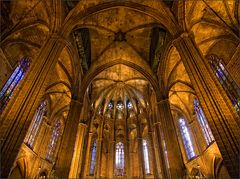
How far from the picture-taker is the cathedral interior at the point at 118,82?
847cm

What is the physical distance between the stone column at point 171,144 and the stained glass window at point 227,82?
4.61 metres

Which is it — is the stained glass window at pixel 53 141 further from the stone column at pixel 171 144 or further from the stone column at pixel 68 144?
the stone column at pixel 171 144

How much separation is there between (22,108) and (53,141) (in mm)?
14602

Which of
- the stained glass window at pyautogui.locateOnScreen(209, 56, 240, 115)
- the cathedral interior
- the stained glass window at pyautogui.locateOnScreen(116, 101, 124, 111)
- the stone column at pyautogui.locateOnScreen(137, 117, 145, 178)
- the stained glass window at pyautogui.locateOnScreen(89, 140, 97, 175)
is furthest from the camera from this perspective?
the stained glass window at pyautogui.locateOnScreen(116, 101, 124, 111)

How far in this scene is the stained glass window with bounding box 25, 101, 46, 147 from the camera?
56.4ft

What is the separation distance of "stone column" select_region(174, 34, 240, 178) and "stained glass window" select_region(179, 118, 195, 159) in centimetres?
1191

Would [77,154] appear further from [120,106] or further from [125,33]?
[125,33]

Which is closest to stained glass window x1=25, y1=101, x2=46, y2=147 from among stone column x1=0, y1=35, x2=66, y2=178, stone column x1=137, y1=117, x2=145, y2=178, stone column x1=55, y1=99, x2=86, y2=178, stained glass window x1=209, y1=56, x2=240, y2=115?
stone column x1=55, y1=99, x2=86, y2=178

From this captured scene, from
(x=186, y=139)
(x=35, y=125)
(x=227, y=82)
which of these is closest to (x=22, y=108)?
(x=35, y=125)

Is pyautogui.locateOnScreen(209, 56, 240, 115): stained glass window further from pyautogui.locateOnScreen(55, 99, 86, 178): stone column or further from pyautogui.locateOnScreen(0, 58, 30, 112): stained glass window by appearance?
pyautogui.locateOnScreen(0, 58, 30, 112): stained glass window

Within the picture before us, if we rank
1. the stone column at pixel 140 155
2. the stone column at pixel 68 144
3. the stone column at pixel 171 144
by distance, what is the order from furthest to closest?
the stone column at pixel 140 155, the stone column at pixel 171 144, the stone column at pixel 68 144

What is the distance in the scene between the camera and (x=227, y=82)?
46.4ft

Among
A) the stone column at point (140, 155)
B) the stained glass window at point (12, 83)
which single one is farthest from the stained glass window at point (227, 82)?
the stained glass window at point (12, 83)

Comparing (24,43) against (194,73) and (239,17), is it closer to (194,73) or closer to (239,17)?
(194,73)
